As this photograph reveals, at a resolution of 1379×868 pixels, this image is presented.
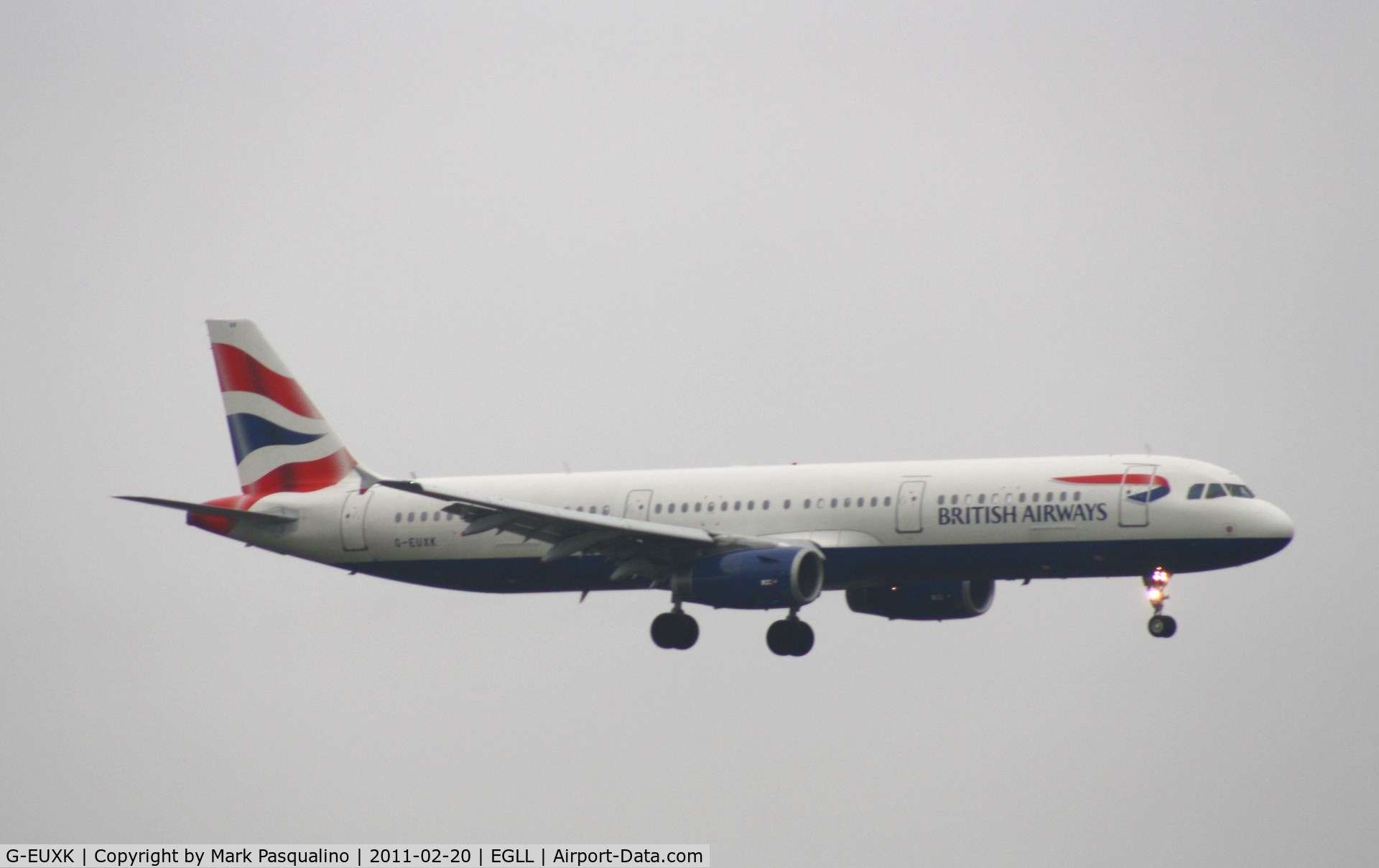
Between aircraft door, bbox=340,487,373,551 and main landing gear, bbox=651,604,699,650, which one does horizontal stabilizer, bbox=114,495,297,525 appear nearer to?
aircraft door, bbox=340,487,373,551

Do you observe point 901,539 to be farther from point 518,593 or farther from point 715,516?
point 518,593

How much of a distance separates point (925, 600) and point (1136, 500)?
8971mm

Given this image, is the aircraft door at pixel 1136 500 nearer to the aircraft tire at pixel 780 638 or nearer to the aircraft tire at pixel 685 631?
the aircraft tire at pixel 780 638

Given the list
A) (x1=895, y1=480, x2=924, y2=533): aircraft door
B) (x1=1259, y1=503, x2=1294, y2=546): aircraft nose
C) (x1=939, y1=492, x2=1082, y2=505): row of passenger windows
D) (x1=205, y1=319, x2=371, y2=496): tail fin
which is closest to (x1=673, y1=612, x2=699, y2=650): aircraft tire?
(x1=895, y1=480, x2=924, y2=533): aircraft door

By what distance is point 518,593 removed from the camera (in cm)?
5831

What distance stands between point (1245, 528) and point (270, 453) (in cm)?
2901

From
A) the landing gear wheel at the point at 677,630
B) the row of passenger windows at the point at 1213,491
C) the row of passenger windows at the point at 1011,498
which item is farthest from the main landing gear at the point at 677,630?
the row of passenger windows at the point at 1213,491

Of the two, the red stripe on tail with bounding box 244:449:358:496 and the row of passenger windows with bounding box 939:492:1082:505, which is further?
the red stripe on tail with bounding box 244:449:358:496

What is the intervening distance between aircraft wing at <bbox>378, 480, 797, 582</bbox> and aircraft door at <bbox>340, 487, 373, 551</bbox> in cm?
703

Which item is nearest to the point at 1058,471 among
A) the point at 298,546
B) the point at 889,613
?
the point at 889,613

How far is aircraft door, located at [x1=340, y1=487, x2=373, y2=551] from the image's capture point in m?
58.8

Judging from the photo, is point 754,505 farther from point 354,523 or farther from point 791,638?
point 354,523

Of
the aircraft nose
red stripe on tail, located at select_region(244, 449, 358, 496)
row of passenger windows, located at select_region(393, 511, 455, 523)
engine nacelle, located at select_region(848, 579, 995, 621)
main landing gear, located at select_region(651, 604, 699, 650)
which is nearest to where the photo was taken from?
the aircraft nose

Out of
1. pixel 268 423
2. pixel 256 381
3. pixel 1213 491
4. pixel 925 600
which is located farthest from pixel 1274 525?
pixel 256 381
